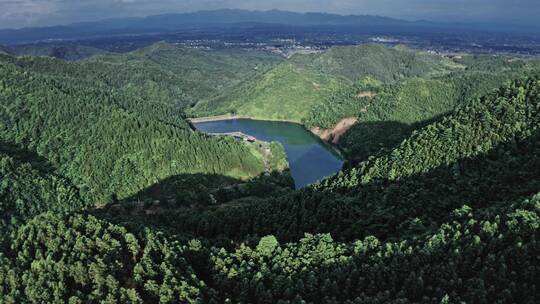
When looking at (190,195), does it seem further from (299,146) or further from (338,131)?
(338,131)

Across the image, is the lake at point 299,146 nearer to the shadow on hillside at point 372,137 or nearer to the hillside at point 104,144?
the shadow on hillside at point 372,137

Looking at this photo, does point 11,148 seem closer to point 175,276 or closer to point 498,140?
point 175,276

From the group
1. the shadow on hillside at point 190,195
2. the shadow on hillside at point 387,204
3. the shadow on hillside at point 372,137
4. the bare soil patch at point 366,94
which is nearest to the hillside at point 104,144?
the shadow on hillside at point 190,195

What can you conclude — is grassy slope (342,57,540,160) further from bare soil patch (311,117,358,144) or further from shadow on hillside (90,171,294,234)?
shadow on hillside (90,171,294,234)

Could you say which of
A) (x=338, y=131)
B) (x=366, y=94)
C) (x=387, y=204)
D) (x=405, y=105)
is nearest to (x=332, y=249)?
(x=387, y=204)

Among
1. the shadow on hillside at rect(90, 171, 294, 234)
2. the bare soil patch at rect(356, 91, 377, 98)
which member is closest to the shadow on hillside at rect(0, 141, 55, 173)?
the shadow on hillside at rect(90, 171, 294, 234)

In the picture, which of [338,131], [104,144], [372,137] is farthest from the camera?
[338,131]

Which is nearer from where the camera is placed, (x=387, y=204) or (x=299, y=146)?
(x=387, y=204)
